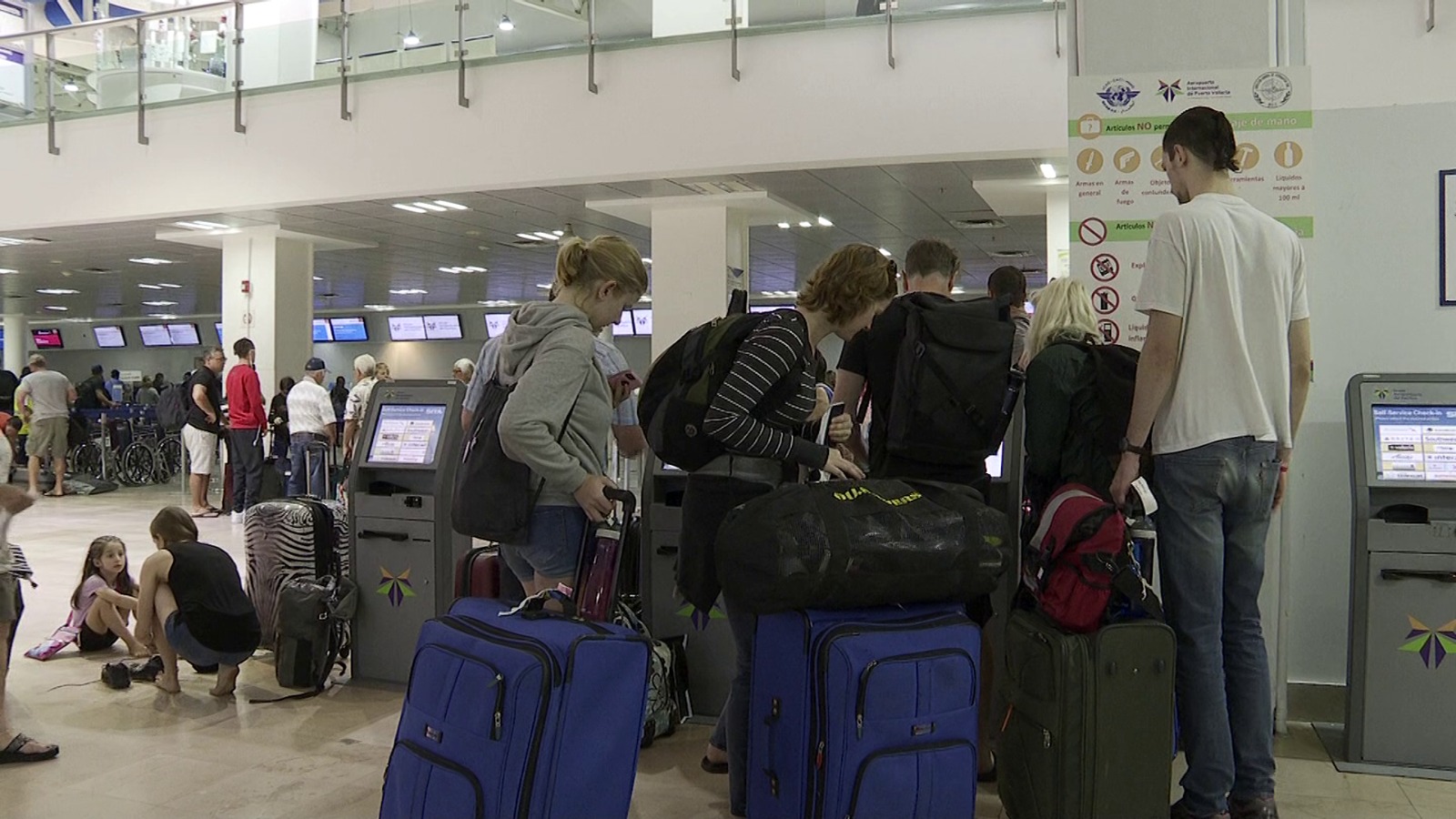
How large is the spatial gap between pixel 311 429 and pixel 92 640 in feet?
16.3

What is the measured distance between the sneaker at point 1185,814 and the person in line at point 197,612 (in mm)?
3172

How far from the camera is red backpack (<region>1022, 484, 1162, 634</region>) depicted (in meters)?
2.59

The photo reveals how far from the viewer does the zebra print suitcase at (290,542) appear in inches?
178

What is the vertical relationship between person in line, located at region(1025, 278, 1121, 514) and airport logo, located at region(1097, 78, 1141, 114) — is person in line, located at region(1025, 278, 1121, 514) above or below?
below

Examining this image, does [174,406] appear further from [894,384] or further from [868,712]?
[868,712]

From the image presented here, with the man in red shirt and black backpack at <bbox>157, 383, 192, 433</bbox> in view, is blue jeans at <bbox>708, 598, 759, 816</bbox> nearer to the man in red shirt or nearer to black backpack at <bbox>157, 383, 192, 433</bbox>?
the man in red shirt

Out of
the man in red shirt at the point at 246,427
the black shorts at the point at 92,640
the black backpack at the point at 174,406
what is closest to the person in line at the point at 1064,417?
the black shorts at the point at 92,640

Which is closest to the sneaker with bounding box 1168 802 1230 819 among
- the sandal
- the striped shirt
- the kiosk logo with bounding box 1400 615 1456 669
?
the kiosk logo with bounding box 1400 615 1456 669

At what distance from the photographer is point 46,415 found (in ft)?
41.3

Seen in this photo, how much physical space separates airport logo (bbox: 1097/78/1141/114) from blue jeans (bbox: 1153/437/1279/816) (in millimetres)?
1248

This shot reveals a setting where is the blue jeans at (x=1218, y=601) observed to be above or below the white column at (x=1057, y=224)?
below

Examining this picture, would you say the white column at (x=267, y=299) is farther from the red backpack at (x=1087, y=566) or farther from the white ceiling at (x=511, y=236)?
the red backpack at (x=1087, y=566)

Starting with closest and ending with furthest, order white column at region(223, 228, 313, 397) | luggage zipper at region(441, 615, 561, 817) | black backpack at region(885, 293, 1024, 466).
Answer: luggage zipper at region(441, 615, 561, 817) → black backpack at region(885, 293, 1024, 466) → white column at region(223, 228, 313, 397)

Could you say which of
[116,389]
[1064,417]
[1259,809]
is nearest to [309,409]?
[1064,417]
